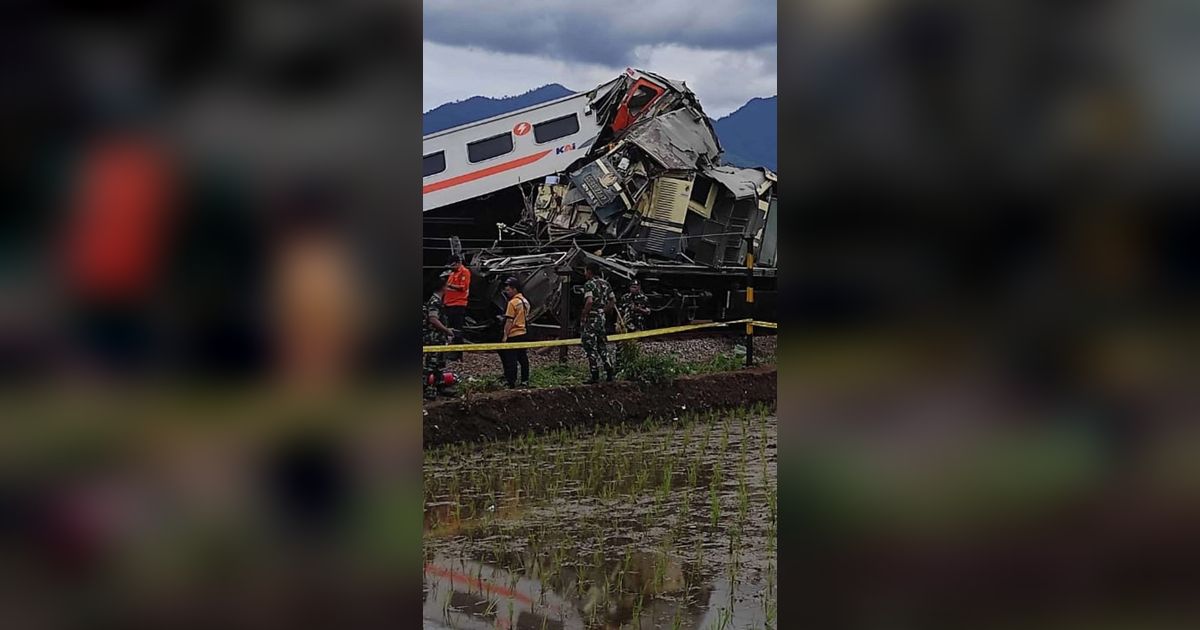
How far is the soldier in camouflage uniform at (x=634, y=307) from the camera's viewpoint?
8.23 meters

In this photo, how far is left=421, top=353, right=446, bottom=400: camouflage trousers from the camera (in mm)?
7125

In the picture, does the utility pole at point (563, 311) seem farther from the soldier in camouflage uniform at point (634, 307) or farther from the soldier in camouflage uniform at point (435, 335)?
the soldier in camouflage uniform at point (435, 335)

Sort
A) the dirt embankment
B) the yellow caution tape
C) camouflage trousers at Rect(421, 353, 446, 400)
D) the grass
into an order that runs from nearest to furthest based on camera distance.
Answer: the dirt embankment, camouflage trousers at Rect(421, 353, 446, 400), the yellow caution tape, the grass

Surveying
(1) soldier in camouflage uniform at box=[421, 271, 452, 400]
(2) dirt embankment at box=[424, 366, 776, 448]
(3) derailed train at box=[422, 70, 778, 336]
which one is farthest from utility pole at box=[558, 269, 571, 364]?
(1) soldier in camouflage uniform at box=[421, 271, 452, 400]

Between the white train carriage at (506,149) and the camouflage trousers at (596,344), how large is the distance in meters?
1.27

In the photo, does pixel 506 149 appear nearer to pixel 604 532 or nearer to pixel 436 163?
pixel 436 163

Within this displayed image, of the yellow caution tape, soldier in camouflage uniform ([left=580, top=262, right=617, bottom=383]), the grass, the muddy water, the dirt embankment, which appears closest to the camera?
the muddy water

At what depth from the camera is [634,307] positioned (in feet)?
27.2

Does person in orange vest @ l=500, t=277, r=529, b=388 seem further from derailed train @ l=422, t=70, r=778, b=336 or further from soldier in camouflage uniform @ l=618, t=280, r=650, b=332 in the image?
soldier in camouflage uniform @ l=618, t=280, r=650, b=332

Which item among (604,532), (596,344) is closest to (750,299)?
(596,344)

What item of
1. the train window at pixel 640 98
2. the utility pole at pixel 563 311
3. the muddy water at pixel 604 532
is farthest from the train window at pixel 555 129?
the muddy water at pixel 604 532
